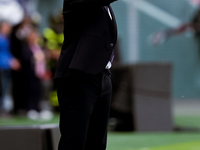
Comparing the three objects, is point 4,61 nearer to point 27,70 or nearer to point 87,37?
point 27,70

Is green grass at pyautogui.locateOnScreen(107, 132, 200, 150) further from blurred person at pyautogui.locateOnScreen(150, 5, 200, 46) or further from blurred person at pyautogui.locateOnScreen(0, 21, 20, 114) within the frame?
blurred person at pyautogui.locateOnScreen(150, 5, 200, 46)

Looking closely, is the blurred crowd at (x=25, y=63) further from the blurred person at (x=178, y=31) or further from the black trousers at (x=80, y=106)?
the black trousers at (x=80, y=106)

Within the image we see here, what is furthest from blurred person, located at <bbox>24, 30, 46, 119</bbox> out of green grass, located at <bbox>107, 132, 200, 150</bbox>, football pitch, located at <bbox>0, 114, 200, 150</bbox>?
green grass, located at <bbox>107, 132, 200, 150</bbox>

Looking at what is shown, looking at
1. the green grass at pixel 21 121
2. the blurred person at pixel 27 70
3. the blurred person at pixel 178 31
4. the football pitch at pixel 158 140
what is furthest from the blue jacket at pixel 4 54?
the blurred person at pixel 178 31

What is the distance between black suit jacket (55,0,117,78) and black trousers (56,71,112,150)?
0.09m

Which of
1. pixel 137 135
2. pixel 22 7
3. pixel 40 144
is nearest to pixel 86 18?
pixel 40 144

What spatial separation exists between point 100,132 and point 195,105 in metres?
12.9

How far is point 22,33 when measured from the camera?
1302 centimetres

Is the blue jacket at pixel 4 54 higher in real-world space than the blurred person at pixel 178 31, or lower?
higher

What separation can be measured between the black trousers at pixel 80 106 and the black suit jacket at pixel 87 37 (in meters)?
Result: 0.09

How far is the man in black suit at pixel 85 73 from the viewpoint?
401 centimetres

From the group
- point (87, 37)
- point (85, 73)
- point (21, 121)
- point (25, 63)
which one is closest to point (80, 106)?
point (85, 73)

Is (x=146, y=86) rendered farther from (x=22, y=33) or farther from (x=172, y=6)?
(x=172, y=6)

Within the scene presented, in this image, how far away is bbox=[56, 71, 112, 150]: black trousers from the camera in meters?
4.01
